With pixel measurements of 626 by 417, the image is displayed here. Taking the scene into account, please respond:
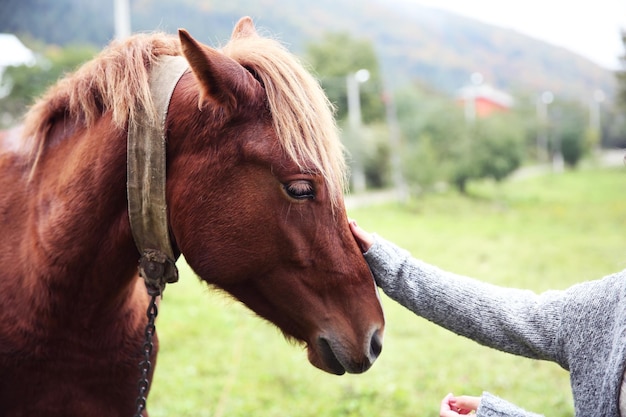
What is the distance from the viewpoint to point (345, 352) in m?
1.73

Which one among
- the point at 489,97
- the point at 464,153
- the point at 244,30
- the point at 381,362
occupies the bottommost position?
the point at 489,97

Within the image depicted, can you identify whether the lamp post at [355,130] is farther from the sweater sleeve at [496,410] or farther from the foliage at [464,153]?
the sweater sleeve at [496,410]

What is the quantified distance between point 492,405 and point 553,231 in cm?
1280

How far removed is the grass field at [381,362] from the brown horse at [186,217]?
11.9 inches

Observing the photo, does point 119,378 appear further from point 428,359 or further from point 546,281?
point 546,281

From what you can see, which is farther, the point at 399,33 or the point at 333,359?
the point at 399,33

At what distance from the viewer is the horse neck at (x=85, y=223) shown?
5.81 feet

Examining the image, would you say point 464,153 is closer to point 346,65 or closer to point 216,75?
point 346,65

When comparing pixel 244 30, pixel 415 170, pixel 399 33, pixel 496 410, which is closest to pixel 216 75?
pixel 244 30

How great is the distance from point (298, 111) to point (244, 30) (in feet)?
1.85

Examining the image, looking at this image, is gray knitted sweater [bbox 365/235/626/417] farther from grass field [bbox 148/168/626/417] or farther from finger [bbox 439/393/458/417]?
grass field [bbox 148/168/626/417]

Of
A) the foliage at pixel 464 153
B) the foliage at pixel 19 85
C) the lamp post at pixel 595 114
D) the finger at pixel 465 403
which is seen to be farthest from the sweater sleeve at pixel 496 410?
the lamp post at pixel 595 114

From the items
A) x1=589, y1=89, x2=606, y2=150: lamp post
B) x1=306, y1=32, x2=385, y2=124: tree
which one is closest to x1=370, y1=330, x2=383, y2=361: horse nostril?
x1=306, y1=32, x2=385, y2=124: tree

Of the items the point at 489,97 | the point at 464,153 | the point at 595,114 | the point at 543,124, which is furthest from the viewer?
the point at 595,114
